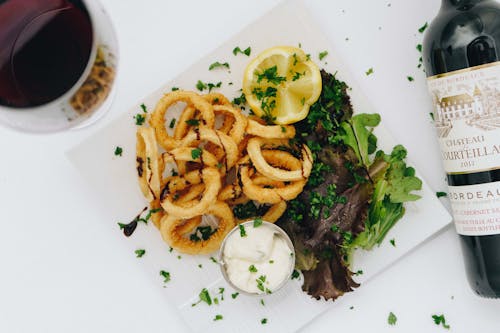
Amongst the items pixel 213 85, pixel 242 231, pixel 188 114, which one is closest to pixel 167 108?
pixel 188 114

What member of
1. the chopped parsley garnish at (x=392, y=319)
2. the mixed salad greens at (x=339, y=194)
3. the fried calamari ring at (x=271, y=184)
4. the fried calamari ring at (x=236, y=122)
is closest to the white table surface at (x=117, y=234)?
the chopped parsley garnish at (x=392, y=319)

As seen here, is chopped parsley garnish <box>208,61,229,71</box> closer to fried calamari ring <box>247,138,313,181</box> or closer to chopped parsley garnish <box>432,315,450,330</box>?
fried calamari ring <box>247,138,313,181</box>

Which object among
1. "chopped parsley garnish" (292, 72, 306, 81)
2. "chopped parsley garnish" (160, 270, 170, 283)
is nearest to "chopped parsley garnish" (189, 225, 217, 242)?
"chopped parsley garnish" (160, 270, 170, 283)

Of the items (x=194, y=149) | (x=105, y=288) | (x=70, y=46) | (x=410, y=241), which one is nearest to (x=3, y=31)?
(x=70, y=46)

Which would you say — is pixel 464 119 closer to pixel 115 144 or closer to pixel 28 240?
pixel 115 144

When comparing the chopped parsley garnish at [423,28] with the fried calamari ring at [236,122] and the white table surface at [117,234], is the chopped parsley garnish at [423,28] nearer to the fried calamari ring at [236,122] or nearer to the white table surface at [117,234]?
the white table surface at [117,234]

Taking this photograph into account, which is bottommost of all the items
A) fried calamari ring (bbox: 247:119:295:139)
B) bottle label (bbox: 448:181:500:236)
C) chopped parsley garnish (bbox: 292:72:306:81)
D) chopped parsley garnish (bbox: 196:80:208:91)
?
bottle label (bbox: 448:181:500:236)
